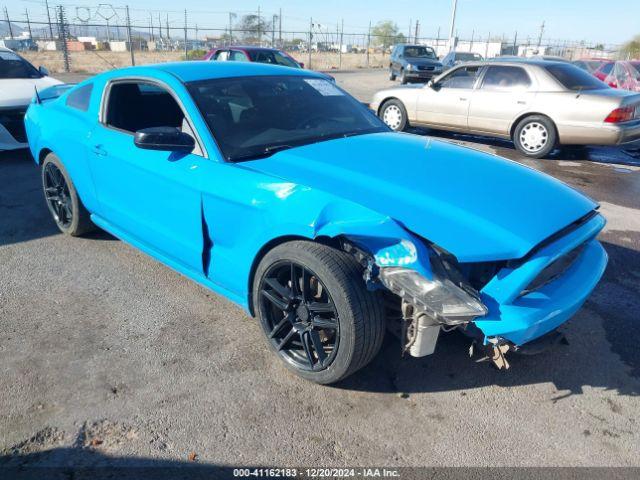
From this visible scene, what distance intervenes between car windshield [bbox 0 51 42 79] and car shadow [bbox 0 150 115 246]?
155 cm

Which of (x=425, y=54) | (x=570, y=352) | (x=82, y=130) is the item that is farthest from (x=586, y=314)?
(x=425, y=54)

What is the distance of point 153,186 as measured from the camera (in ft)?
10.9

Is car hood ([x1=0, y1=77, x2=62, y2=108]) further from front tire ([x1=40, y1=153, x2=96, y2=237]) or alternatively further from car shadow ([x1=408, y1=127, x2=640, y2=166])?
car shadow ([x1=408, y1=127, x2=640, y2=166])

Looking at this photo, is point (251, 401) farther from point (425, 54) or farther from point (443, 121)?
point (425, 54)

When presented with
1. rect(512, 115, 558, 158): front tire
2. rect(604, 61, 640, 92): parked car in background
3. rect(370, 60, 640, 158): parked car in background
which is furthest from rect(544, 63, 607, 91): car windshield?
rect(604, 61, 640, 92): parked car in background

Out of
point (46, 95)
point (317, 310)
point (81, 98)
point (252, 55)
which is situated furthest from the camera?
point (252, 55)

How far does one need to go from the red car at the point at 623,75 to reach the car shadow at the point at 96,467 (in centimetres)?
1335

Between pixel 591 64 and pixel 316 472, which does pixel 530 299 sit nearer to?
pixel 316 472

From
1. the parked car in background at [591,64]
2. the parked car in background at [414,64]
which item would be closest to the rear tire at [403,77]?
the parked car in background at [414,64]

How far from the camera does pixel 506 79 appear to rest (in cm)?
866

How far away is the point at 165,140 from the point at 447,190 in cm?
168

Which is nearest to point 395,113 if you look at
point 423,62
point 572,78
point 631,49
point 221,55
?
point 572,78

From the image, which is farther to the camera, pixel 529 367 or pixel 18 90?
pixel 18 90

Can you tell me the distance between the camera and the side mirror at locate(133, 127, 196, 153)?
10.0 ft
